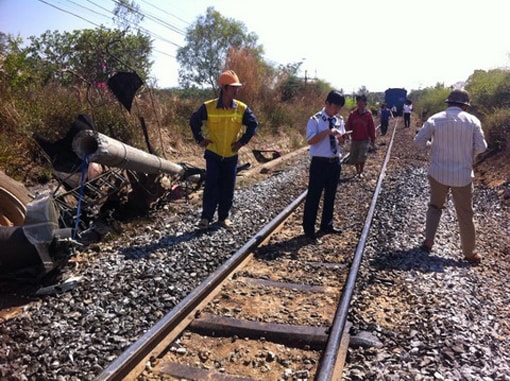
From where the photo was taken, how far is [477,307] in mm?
4090

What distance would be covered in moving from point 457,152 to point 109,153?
13.4ft

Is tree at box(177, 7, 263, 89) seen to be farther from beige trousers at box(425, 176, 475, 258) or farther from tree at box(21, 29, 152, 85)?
beige trousers at box(425, 176, 475, 258)

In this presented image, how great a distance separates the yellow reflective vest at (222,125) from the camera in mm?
6344

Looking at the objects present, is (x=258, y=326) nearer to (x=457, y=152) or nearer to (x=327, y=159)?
(x=327, y=159)

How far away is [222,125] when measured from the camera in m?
6.36

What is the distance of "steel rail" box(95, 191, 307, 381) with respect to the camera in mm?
2998

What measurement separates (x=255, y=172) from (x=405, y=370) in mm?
9134

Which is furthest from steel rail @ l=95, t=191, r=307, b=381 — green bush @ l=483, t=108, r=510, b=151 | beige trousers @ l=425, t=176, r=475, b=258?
green bush @ l=483, t=108, r=510, b=151

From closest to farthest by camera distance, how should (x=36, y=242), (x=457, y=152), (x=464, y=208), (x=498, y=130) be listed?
(x=36, y=242)
(x=457, y=152)
(x=464, y=208)
(x=498, y=130)

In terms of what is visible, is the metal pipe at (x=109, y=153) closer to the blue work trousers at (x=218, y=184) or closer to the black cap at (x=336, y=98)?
the blue work trousers at (x=218, y=184)

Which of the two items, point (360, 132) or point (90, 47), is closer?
point (360, 132)

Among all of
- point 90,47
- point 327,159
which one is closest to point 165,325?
point 327,159

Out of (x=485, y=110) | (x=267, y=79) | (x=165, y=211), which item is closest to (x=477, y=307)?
(x=165, y=211)

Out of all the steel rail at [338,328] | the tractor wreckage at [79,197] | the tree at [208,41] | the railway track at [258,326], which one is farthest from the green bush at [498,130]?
the tree at [208,41]
